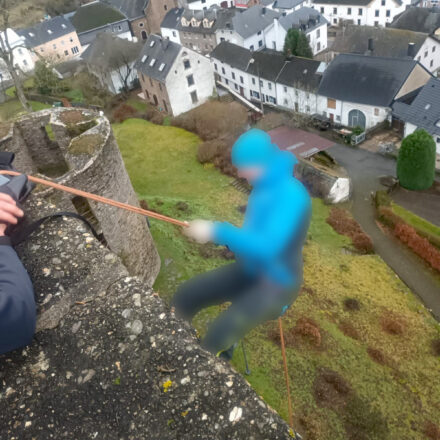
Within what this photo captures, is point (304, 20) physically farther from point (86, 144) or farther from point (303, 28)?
point (86, 144)

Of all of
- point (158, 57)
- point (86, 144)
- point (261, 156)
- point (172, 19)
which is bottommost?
point (158, 57)

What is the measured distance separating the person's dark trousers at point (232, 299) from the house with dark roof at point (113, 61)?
48634mm

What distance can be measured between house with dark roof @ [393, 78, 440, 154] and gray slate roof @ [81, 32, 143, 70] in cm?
3233

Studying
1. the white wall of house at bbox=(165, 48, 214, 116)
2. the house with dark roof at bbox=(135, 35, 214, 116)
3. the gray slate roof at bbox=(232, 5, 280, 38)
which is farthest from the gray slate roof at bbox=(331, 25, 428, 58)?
the house with dark roof at bbox=(135, 35, 214, 116)

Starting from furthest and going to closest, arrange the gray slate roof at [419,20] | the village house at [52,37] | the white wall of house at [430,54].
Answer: the village house at [52,37] → the gray slate roof at [419,20] → the white wall of house at [430,54]

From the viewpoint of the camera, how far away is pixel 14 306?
3959mm

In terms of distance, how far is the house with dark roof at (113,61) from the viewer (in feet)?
161

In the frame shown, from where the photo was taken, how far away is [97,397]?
13.4 ft

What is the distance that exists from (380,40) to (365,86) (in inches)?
557

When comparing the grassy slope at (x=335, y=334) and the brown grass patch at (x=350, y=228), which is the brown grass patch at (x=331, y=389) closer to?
the grassy slope at (x=335, y=334)

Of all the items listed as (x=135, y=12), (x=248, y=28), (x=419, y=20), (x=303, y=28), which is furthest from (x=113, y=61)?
(x=419, y=20)

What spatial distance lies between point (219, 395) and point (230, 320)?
2.34 m

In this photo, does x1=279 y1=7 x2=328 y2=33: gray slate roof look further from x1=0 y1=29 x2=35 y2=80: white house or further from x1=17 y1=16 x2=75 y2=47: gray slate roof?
x1=0 y1=29 x2=35 y2=80: white house

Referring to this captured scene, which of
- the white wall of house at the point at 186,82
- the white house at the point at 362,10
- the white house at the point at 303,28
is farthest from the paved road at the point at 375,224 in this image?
the white house at the point at 362,10
